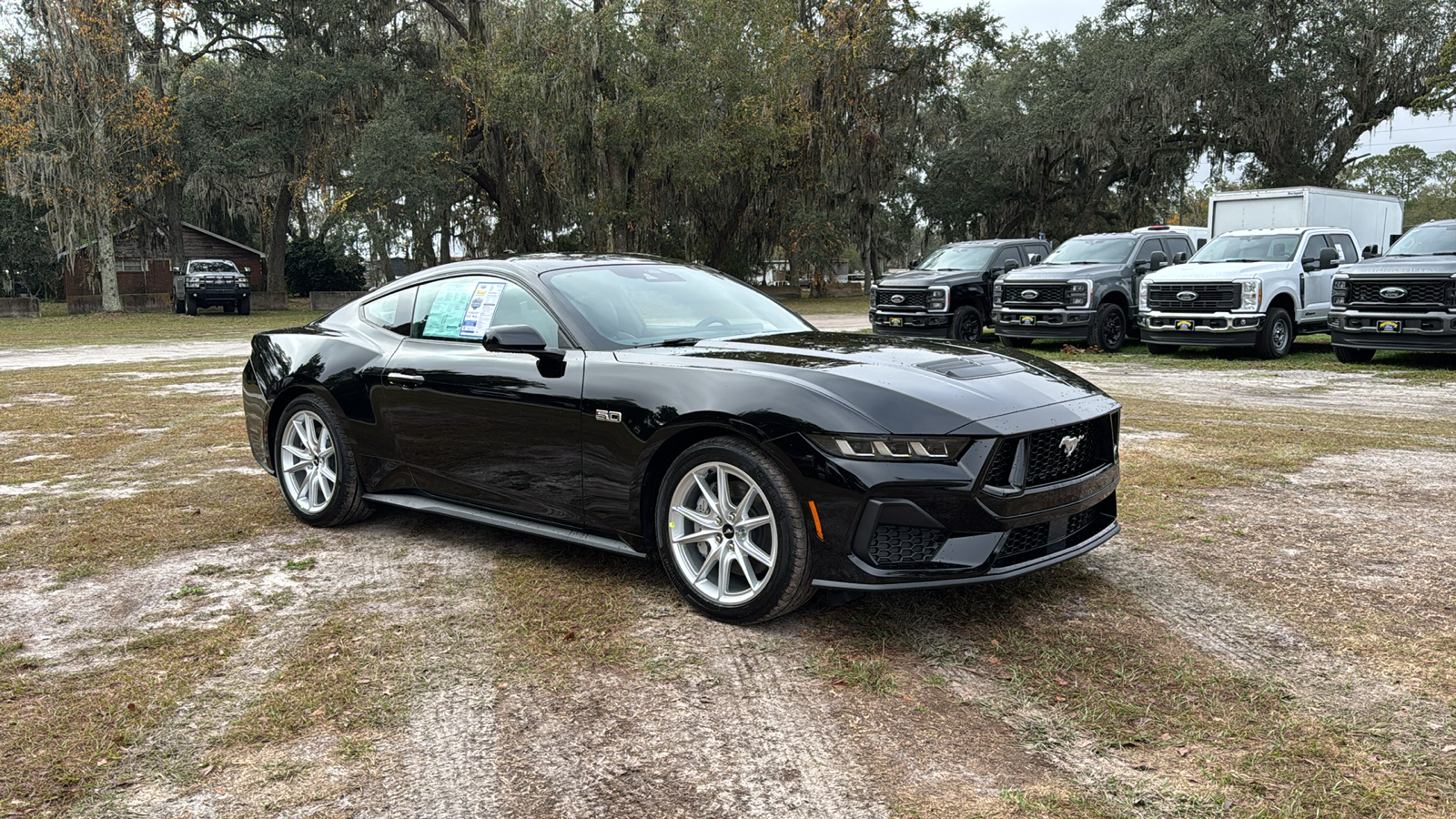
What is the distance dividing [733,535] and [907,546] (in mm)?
686

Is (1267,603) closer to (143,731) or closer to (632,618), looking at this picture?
(632,618)

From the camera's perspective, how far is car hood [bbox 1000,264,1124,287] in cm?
1777

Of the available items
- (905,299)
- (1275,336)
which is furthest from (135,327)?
(1275,336)

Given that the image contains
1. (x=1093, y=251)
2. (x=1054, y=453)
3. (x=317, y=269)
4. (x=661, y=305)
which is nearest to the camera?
(x=1054, y=453)

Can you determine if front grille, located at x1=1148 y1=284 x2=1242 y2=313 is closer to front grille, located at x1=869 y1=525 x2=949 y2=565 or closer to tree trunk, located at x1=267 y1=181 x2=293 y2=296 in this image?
front grille, located at x1=869 y1=525 x2=949 y2=565

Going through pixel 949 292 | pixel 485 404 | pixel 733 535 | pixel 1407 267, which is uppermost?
pixel 1407 267

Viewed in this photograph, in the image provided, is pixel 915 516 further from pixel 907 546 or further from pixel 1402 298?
pixel 1402 298

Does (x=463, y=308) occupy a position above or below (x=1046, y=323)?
Result: above

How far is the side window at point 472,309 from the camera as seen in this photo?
5156 mm

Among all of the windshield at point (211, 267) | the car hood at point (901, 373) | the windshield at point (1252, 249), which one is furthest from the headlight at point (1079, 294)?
the windshield at point (211, 267)

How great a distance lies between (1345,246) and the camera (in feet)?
57.6

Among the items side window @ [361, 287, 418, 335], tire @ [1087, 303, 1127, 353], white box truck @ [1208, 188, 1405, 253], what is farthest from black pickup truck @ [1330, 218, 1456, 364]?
side window @ [361, 287, 418, 335]

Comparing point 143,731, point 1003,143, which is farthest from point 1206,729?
point 1003,143

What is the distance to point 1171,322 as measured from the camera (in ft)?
54.9
